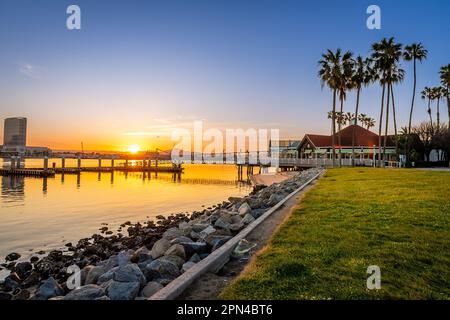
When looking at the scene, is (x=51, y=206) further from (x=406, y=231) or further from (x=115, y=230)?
(x=406, y=231)

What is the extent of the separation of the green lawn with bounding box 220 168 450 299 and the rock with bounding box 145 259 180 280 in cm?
144

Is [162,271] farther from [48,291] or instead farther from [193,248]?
[48,291]

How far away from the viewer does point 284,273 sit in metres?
5.18

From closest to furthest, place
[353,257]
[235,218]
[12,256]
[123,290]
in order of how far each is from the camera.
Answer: [123,290] < [353,257] < [235,218] < [12,256]

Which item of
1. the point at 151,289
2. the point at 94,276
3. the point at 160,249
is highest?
the point at 151,289

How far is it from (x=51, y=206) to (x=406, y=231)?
997 inches

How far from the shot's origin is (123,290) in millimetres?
5172

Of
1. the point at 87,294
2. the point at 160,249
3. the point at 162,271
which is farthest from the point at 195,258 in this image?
the point at 87,294

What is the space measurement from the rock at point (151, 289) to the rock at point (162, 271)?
1.85 feet

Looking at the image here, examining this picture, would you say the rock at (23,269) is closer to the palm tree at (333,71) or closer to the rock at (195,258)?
the rock at (195,258)

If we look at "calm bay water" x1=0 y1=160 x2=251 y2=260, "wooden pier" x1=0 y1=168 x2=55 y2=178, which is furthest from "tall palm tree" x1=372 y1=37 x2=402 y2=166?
"wooden pier" x1=0 y1=168 x2=55 y2=178

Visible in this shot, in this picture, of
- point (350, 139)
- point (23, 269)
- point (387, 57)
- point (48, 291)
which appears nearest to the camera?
point (48, 291)

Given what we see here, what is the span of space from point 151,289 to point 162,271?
771 mm

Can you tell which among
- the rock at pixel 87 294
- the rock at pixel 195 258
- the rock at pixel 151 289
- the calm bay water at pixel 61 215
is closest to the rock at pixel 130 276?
the rock at pixel 151 289
